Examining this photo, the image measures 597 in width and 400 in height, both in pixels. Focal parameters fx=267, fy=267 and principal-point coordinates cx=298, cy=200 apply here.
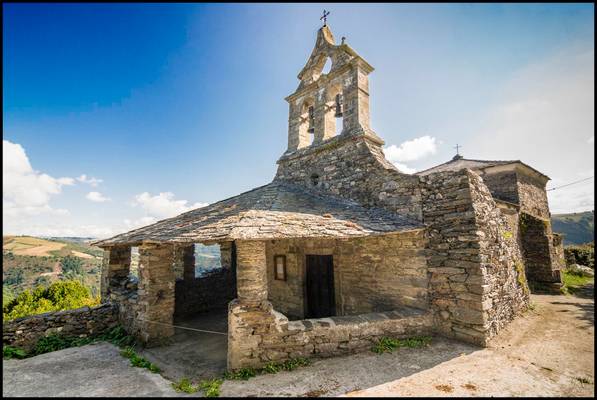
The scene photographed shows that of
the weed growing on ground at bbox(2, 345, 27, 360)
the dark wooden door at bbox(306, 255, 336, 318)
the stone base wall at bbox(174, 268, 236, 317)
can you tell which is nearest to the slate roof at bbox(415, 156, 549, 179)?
the dark wooden door at bbox(306, 255, 336, 318)

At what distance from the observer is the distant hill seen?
46281 millimetres

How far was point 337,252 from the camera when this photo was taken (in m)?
7.52

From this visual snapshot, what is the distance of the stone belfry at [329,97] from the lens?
A: 8305mm

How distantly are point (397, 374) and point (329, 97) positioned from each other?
7.96m

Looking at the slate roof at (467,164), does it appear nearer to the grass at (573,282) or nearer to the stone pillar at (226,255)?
the grass at (573,282)

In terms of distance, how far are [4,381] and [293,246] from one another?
6186 mm

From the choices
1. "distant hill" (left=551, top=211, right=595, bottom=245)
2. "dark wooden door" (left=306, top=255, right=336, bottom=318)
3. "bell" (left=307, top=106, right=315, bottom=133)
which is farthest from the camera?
"distant hill" (left=551, top=211, right=595, bottom=245)

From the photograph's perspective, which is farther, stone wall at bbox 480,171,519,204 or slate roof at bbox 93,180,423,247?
stone wall at bbox 480,171,519,204

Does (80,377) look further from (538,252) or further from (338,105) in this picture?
(538,252)

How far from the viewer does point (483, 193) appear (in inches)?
253

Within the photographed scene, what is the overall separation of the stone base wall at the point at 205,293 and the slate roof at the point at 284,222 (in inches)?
125

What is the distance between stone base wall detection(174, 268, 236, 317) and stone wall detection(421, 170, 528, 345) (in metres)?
7.49

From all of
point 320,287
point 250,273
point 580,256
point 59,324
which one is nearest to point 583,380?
point 320,287

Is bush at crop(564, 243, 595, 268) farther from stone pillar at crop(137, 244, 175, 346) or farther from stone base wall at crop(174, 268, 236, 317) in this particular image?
stone pillar at crop(137, 244, 175, 346)
